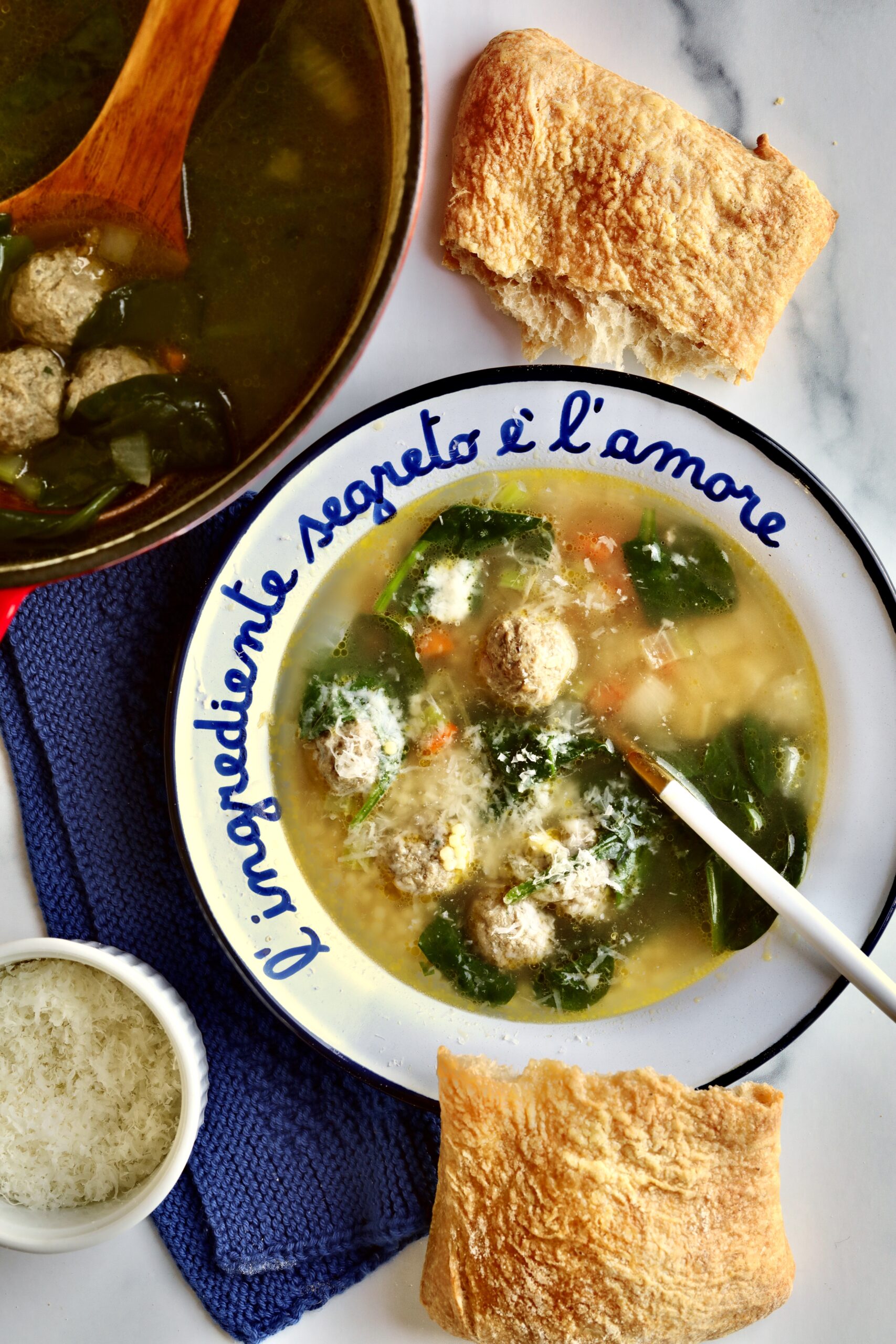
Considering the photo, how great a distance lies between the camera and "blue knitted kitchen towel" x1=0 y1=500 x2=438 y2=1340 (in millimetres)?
2934

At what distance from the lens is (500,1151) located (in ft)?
8.92

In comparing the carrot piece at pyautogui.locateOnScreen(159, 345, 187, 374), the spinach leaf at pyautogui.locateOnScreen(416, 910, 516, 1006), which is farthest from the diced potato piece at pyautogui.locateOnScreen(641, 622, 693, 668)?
the carrot piece at pyautogui.locateOnScreen(159, 345, 187, 374)

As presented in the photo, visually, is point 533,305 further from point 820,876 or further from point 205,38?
point 820,876

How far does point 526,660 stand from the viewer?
2.86 metres

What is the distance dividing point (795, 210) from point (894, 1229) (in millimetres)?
2784

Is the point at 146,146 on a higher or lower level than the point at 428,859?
higher

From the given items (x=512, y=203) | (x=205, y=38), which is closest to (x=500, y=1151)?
(x=512, y=203)

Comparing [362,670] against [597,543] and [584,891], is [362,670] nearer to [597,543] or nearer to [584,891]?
[597,543]

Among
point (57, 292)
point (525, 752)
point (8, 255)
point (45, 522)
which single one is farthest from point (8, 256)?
point (525, 752)

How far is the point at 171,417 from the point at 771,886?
185 cm

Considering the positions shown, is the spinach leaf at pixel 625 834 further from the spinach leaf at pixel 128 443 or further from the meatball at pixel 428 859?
the spinach leaf at pixel 128 443

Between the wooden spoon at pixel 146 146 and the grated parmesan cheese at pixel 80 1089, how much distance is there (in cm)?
178

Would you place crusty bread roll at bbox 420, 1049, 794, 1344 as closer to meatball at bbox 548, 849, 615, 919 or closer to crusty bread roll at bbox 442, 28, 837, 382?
meatball at bbox 548, 849, 615, 919

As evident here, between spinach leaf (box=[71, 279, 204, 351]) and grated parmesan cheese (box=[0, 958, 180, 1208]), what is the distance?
1560 mm
